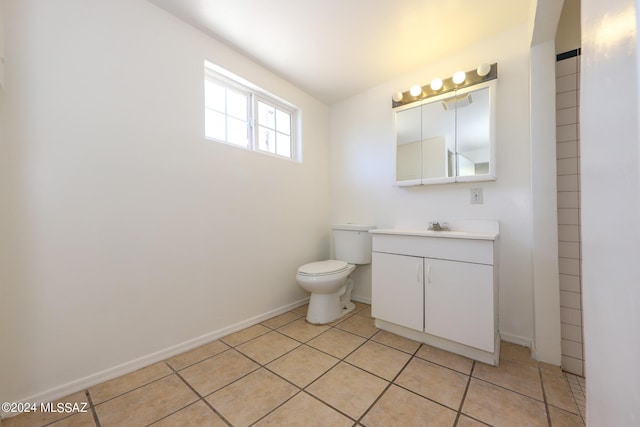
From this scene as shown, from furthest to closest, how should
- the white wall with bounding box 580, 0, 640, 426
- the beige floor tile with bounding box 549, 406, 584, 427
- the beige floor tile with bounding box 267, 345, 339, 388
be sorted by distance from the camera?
the beige floor tile with bounding box 267, 345, 339, 388, the beige floor tile with bounding box 549, 406, 584, 427, the white wall with bounding box 580, 0, 640, 426

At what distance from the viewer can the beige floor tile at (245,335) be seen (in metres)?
1.77

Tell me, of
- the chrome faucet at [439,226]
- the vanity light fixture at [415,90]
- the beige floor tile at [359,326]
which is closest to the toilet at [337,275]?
the beige floor tile at [359,326]

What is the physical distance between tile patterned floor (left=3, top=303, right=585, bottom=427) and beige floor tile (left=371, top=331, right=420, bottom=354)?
1 centimetres

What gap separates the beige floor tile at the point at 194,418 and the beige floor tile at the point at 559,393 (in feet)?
5.09

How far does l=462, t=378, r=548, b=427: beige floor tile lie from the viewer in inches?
42.4

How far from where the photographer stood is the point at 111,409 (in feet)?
3.79

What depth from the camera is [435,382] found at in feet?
4.36

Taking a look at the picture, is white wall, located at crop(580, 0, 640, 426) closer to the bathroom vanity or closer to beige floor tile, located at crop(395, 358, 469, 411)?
beige floor tile, located at crop(395, 358, 469, 411)

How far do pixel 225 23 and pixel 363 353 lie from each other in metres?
2.39

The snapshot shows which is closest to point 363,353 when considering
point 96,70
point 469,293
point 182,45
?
point 469,293

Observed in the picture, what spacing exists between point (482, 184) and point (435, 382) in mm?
1362

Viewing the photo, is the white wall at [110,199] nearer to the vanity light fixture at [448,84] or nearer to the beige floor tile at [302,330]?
the beige floor tile at [302,330]

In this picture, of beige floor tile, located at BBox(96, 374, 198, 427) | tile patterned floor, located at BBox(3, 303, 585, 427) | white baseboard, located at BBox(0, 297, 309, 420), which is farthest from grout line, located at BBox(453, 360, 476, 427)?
white baseboard, located at BBox(0, 297, 309, 420)

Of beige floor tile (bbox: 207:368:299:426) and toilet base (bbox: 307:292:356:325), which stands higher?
toilet base (bbox: 307:292:356:325)
